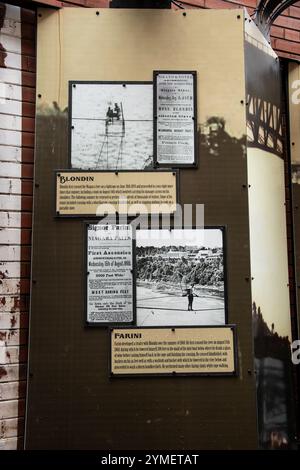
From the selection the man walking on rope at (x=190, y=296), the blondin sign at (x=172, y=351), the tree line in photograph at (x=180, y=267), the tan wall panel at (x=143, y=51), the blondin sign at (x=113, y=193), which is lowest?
the blondin sign at (x=172, y=351)

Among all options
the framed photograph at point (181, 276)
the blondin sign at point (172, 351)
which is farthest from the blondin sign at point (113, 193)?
the blondin sign at point (172, 351)

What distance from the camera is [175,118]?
2.91m

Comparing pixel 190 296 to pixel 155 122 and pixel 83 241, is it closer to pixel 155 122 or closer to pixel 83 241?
pixel 83 241

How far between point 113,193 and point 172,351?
102 centimetres

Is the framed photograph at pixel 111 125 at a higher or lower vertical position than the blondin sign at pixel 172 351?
higher

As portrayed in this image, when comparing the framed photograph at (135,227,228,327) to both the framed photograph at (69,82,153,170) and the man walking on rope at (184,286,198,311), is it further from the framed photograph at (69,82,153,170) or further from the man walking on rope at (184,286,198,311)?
the framed photograph at (69,82,153,170)

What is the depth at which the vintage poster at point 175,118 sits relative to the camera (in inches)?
114

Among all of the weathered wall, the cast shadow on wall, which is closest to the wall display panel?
the cast shadow on wall

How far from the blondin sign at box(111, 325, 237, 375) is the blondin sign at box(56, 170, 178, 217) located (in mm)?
741

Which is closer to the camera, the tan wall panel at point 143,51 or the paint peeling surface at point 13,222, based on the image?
the paint peeling surface at point 13,222

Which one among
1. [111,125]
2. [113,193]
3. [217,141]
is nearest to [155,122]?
[111,125]

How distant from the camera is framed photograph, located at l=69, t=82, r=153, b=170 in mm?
2871

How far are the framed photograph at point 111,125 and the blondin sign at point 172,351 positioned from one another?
1.03m

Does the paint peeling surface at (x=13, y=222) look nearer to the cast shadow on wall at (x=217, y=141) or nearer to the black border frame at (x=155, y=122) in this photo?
the black border frame at (x=155, y=122)
